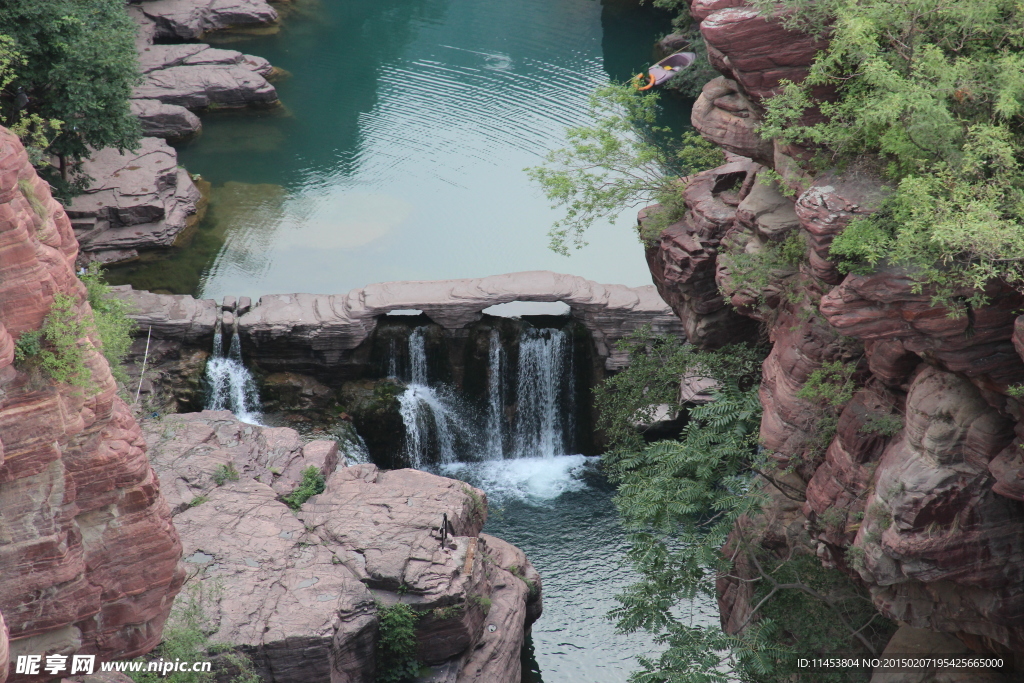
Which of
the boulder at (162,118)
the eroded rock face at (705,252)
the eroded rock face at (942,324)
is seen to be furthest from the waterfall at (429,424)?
the boulder at (162,118)

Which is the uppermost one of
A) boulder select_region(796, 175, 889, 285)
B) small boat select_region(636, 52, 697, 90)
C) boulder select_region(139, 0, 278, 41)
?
boulder select_region(139, 0, 278, 41)

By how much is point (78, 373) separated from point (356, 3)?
34.1 metres

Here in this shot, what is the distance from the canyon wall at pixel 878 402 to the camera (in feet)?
33.9

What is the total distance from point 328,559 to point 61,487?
596cm

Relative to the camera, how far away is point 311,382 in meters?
22.0

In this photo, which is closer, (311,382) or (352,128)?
(311,382)

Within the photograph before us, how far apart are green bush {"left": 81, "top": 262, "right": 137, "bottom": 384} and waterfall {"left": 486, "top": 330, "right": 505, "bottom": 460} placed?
8.12 metres

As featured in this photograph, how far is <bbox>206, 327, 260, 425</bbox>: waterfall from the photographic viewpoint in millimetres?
21594

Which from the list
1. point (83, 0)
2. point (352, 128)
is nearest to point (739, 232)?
point (83, 0)

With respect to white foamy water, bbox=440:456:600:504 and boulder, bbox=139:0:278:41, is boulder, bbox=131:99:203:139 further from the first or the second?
white foamy water, bbox=440:456:600:504

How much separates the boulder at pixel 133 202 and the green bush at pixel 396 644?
14.9 m

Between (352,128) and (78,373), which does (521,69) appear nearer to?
(352,128)

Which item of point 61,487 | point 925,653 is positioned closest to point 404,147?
point 61,487

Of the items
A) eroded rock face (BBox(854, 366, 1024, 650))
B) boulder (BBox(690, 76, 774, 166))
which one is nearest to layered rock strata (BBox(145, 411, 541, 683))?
eroded rock face (BBox(854, 366, 1024, 650))
